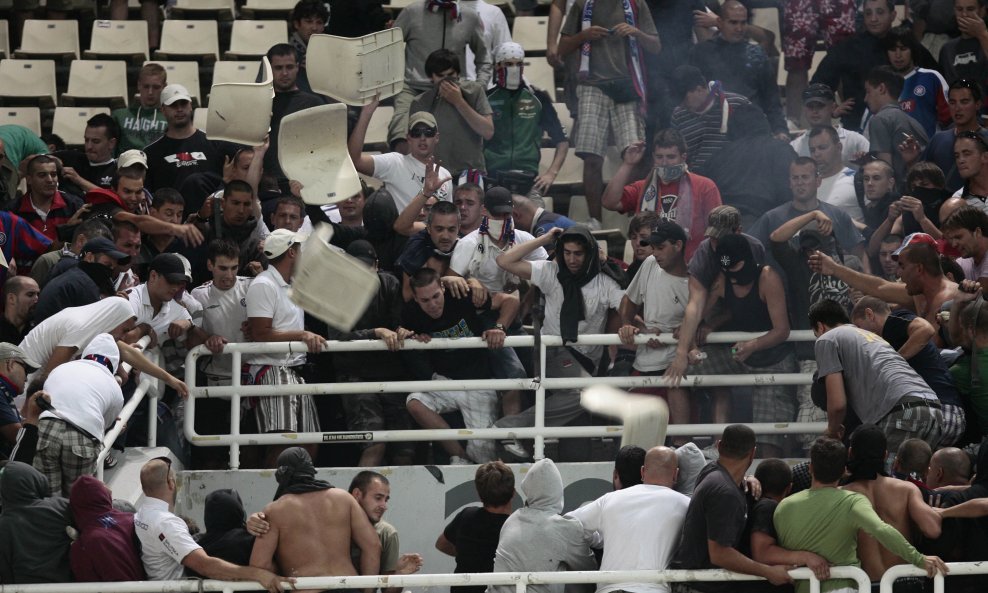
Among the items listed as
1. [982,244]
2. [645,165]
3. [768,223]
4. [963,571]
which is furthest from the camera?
[645,165]

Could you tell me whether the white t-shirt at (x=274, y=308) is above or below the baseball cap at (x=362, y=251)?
below

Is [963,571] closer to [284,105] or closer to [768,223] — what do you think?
[768,223]

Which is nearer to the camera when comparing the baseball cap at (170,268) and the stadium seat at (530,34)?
the baseball cap at (170,268)

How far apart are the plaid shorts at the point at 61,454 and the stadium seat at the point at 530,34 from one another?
27.1 ft

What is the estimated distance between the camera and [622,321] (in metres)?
11.5

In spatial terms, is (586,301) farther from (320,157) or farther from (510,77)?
(510,77)

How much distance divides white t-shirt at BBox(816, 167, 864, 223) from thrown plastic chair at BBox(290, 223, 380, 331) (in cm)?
417

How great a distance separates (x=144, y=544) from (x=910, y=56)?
8402 mm

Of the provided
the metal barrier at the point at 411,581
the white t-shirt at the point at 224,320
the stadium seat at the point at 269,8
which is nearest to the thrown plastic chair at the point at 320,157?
the white t-shirt at the point at 224,320

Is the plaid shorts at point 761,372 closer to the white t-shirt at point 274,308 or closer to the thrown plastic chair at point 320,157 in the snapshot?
the white t-shirt at point 274,308

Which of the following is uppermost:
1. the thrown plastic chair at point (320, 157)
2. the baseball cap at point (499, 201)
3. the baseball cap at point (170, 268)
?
the thrown plastic chair at point (320, 157)

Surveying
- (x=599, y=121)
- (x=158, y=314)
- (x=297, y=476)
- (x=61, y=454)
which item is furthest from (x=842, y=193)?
(x=61, y=454)

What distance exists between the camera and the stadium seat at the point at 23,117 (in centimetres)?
1603

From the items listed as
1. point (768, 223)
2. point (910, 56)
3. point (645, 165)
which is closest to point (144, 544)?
point (768, 223)
